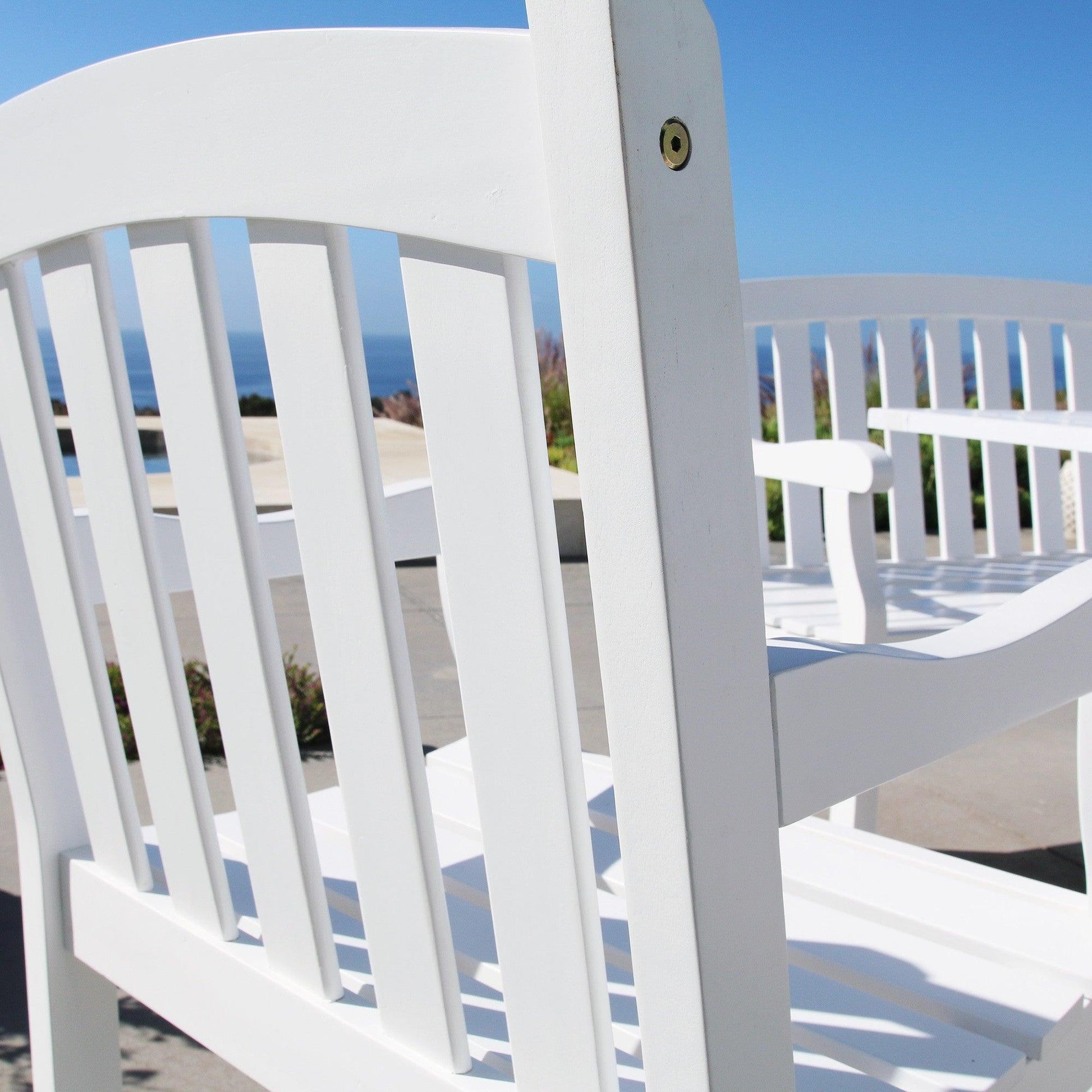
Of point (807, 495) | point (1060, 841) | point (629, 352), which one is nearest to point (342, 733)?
point (629, 352)

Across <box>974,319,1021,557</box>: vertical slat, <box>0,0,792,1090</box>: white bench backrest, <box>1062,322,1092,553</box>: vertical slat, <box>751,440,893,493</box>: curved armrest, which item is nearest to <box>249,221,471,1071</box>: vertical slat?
<box>0,0,792,1090</box>: white bench backrest

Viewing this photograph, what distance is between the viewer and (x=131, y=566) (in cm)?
76

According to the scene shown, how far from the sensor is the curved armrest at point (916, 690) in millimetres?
552

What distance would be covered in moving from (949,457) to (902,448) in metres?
0.11

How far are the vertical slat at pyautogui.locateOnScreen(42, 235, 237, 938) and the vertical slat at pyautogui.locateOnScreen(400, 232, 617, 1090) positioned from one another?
292mm

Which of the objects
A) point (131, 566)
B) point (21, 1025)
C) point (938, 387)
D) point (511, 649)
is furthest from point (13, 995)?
point (938, 387)

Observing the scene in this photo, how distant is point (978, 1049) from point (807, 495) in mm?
1710

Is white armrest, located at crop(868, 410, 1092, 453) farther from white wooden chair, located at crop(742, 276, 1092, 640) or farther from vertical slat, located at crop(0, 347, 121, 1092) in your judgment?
vertical slat, located at crop(0, 347, 121, 1092)

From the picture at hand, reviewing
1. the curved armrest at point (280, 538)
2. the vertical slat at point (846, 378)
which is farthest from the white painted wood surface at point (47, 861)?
the vertical slat at point (846, 378)

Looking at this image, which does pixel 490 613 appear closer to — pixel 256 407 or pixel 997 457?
pixel 997 457

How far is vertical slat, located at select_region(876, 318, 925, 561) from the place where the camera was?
2.45 m

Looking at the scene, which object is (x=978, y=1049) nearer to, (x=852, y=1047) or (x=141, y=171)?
(x=852, y=1047)

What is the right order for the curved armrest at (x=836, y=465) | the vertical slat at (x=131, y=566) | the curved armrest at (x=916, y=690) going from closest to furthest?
the curved armrest at (x=916, y=690), the vertical slat at (x=131, y=566), the curved armrest at (x=836, y=465)

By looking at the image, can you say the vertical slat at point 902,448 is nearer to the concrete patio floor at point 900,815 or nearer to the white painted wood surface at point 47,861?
the concrete patio floor at point 900,815
